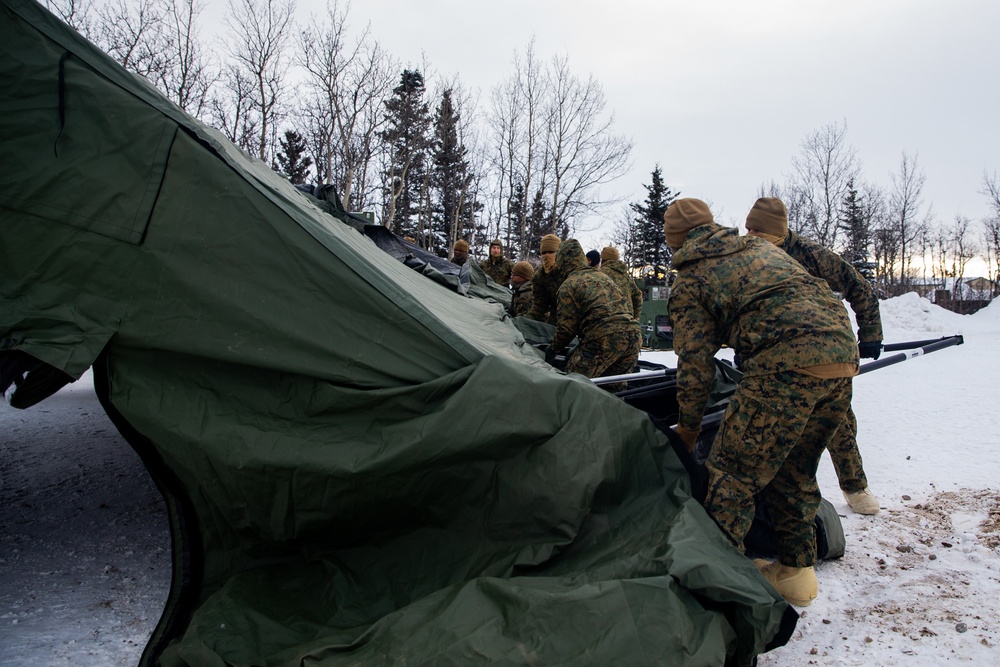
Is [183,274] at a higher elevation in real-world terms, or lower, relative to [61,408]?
higher

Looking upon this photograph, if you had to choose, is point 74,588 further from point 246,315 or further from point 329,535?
point 246,315

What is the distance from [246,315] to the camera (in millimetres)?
2242

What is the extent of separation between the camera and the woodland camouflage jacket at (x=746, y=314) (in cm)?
236

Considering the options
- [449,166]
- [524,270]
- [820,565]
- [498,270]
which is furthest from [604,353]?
[449,166]

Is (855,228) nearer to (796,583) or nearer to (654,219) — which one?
(654,219)

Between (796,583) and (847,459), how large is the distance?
1308 millimetres

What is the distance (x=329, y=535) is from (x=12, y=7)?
7.35 ft

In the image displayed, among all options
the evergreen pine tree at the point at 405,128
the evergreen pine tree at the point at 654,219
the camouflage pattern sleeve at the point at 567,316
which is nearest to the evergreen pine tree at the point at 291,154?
the evergreen pine tree at the point at 405,128

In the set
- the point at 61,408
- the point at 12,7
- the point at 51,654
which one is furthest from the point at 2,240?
the point at 61,408

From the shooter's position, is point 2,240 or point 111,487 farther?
point 111,487

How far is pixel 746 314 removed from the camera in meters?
2.51

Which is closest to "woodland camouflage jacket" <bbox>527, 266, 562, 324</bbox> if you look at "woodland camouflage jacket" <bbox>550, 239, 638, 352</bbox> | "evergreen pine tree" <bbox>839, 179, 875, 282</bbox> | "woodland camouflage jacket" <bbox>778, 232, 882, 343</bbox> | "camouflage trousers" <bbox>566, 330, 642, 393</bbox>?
"woodland camouflage jacket" <bbox>550, 239, 638, 352</bbox>

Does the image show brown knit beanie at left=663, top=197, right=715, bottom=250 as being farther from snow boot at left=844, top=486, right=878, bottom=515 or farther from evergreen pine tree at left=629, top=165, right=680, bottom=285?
evergreen pine tree at left=629, top=165, right=680, bottom=285

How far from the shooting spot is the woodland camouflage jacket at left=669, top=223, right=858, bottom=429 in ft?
7.74
